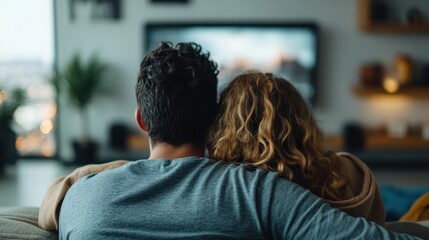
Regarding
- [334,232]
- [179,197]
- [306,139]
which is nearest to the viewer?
[334,232]

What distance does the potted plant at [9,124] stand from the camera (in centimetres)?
554

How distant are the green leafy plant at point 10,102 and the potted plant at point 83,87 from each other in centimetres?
34

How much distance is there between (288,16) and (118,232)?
4.84 meters

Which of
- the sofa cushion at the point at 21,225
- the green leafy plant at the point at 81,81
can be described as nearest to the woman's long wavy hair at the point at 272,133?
the sofa cushion at the point at 21,225

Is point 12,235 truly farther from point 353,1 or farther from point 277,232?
point 353,1

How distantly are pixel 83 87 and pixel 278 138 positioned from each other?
452 centimetres

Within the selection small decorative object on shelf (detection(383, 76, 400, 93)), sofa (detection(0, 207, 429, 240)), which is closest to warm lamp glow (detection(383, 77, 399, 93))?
small decorative object on shelf (detection(383, 76, 400, 93))

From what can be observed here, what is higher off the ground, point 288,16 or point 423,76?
point 288,16

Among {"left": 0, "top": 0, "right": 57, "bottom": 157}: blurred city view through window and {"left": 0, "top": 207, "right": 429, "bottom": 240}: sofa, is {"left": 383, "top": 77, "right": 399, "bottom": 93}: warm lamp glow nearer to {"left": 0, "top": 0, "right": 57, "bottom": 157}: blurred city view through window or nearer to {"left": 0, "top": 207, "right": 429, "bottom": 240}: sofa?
{"left": 0, "top": 0, "right": 57, "bottom": 157}: blurred city view through window

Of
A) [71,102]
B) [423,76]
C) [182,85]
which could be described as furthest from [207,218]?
[423,76]

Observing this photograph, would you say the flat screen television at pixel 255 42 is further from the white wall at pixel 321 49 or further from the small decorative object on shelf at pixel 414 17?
the small decorative object on shelf at pixel 414 17

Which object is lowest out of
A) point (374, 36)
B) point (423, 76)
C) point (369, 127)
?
point (369, 127)

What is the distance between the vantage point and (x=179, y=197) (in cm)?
122

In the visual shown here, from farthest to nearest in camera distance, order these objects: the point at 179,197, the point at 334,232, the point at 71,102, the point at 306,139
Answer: the point at 71,102
the point at 306,139
the point at 179,197
the point at 334,232
